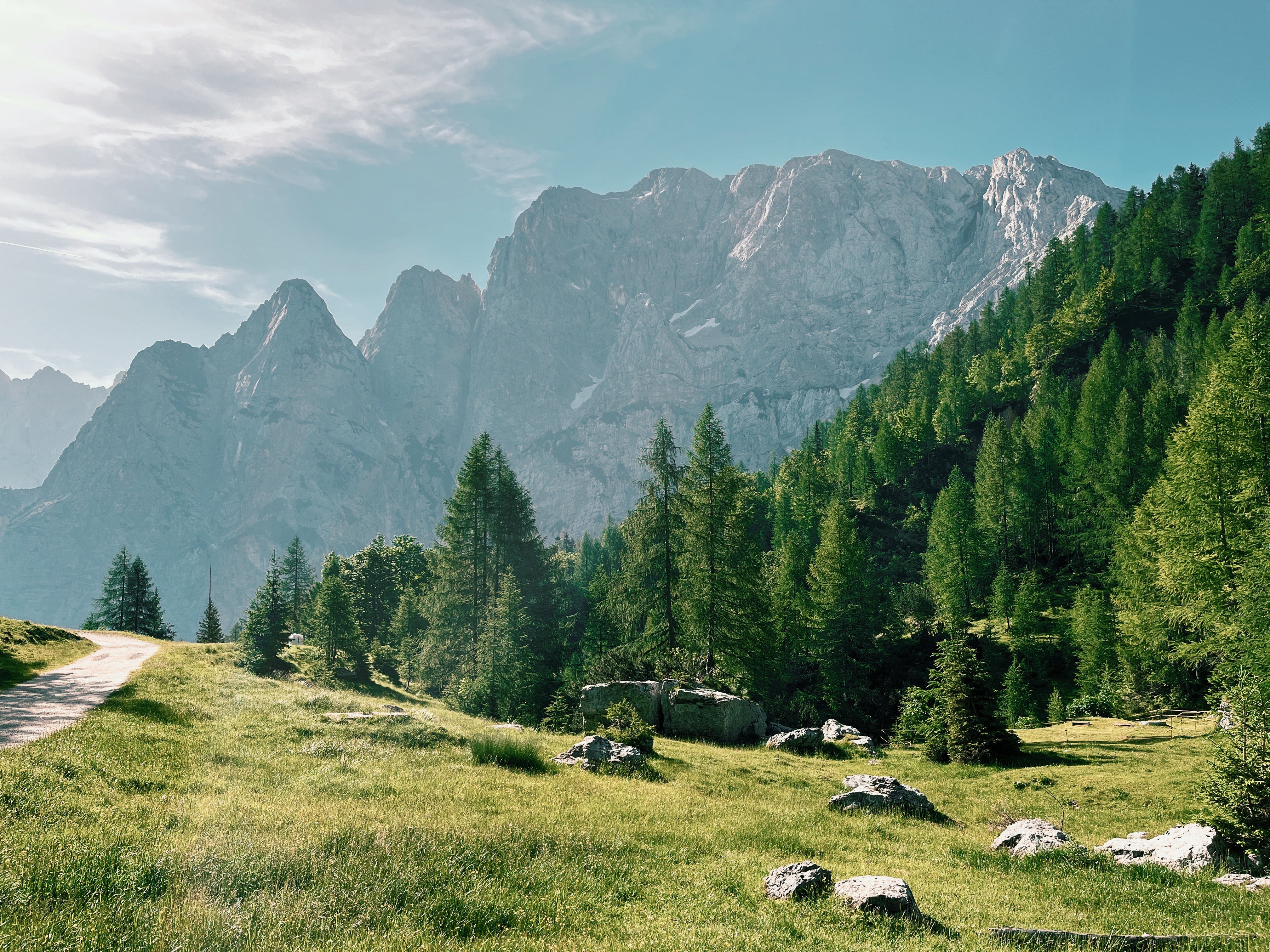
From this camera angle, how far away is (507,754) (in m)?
16.6

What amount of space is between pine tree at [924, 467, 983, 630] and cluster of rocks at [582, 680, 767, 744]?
138 ft

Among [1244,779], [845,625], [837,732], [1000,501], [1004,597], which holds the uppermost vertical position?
[1000,501]

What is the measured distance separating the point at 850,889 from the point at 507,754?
9764mm

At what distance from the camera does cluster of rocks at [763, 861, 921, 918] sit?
8.85 m

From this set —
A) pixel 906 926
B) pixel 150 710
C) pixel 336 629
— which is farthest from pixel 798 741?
pixel 336 629

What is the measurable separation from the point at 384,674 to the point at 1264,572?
61.0 metres

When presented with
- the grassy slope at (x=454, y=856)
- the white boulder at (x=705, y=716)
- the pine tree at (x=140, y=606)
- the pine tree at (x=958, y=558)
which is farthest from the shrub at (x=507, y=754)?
the pine tree at (x=140, y=606)

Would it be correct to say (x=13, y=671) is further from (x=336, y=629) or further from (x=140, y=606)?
(x=140, y=606)

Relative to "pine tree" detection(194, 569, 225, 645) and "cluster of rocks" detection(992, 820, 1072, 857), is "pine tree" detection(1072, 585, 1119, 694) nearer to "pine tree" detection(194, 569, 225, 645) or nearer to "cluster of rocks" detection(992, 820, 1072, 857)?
"cluster of rocks" detection(992, 820, 1072, 857)

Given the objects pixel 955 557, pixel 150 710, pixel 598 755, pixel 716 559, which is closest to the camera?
pixel 150 710

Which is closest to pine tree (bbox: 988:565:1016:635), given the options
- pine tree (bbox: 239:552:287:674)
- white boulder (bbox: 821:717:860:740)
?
white boulder (bbox: 821:717:860:740)

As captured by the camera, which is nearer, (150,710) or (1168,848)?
(1168,848)

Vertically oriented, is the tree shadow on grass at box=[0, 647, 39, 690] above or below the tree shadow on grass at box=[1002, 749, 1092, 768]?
above

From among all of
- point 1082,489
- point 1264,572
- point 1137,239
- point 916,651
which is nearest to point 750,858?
point 1264,572
